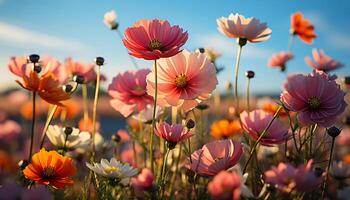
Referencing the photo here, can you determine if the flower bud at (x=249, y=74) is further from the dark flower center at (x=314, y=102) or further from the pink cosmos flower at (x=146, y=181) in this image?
the pink cosmos flower at (x=146, y=181)

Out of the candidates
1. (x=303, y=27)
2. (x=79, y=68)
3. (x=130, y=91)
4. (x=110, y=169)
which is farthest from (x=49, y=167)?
(x=303, y=27)

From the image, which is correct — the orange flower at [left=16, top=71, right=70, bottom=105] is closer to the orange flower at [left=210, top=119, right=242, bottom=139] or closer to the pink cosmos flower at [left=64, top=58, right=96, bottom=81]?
the pink cosmos flower at [left=64, top=58, right=96, bottom=81]

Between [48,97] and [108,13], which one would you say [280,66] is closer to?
[108,13]

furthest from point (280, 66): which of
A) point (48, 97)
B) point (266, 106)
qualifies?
point (48, 97)

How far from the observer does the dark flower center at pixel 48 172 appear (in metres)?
1.21

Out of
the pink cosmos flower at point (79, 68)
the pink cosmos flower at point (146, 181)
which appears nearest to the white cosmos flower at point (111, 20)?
the pink cosmos flower at point (79, 68)

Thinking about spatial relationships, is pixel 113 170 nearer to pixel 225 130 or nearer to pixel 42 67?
pixel 42 67

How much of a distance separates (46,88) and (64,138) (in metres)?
0.28

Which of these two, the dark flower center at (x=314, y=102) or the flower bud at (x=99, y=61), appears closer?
the dark flower center at (x=314, y=102)

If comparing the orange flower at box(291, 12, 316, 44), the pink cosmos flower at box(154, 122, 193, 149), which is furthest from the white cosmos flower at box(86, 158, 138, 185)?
the orange flower at box(291, 12, 316, 44)

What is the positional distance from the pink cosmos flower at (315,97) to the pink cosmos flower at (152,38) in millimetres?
280

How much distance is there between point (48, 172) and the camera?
4.00 ft

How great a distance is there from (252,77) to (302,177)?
77cm

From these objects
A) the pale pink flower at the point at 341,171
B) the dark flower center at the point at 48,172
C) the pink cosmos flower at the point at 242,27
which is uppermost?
the pink cosmos flower at the point at 242,27
